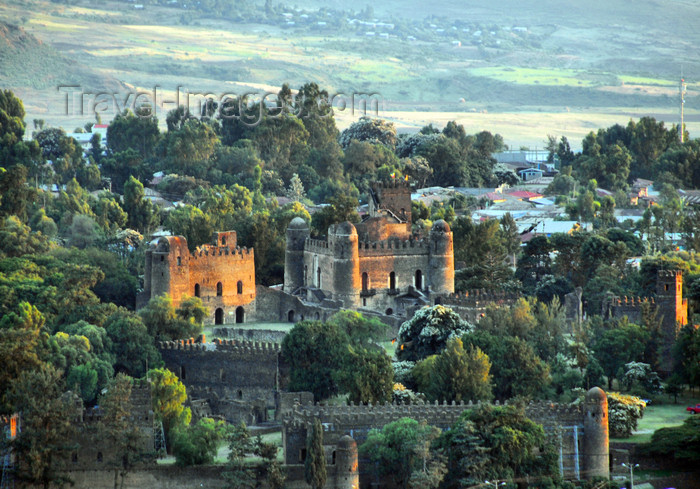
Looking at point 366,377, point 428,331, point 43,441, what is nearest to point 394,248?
point 428,331

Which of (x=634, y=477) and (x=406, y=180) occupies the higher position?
(x=406, y=180)

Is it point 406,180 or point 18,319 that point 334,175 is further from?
point 18,319

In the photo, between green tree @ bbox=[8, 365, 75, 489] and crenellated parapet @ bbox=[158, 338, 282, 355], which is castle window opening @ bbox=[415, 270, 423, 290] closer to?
crenellated parapet @ bbox=[158, 338, 282, 355]

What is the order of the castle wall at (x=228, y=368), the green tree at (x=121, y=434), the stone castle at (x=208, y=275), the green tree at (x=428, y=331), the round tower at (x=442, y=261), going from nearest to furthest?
1. the green tree at (x=121, y=434)
2. the castle wall at (x=228, y=368)
3. the green tree at (x=428, y=331)
4. the stone castle at (x=208, y=275)
5. the round tower at (x=442, y=261)

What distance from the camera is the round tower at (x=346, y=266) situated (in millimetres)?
84500

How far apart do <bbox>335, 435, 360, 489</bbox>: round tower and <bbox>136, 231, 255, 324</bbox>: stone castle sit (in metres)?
21.1

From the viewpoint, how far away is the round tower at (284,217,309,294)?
8756 centimetres

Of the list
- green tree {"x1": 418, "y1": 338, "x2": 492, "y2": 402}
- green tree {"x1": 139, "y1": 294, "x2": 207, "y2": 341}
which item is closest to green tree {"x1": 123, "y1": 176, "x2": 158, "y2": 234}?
green tree {"x1": 139, "y1": 294, "x2": 207, "y2": 341}

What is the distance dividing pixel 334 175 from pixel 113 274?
55.6 metres

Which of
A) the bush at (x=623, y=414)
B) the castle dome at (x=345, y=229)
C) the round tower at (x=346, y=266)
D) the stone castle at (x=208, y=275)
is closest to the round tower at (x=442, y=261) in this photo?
the round tower at (x=346, y=266)

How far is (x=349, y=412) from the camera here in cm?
6469

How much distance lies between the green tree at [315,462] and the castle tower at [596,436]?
905 cm

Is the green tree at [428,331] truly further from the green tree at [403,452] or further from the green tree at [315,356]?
the green tree at [403,452]

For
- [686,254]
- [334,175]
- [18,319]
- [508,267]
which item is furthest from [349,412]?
[334,175]
